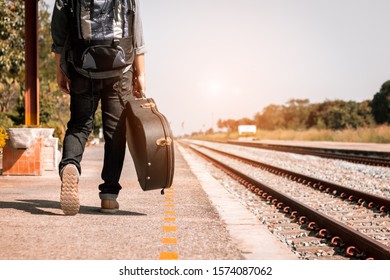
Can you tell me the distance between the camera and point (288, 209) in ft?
22.9

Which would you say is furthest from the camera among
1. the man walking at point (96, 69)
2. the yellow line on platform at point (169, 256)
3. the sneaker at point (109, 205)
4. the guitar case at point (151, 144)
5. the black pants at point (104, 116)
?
the sneaker at point (109, 205)

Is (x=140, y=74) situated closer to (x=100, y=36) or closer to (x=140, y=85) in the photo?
(x=140, y=85)

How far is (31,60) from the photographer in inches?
395

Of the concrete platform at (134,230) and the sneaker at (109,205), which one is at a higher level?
the sneaker at (109,205)

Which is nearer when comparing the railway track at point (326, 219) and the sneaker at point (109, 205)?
the railway track at point (326, 219)

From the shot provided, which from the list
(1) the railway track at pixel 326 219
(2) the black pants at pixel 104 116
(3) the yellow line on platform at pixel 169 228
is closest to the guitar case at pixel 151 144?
(2) the black pants at pixel 104 116

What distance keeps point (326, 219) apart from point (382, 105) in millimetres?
67300

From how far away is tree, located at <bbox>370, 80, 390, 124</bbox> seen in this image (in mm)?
66250

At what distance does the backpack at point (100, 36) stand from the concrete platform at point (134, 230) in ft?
4.58

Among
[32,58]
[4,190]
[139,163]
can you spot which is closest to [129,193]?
[4,190]

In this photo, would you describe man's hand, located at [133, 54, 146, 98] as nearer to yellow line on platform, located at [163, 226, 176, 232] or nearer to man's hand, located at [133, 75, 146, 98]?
man's hand, located at [133, 75, 146, 98]

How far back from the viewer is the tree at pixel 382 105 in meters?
66.2

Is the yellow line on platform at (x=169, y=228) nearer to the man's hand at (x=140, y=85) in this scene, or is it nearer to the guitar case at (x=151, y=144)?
the guitar case at (x=151, y=144)
